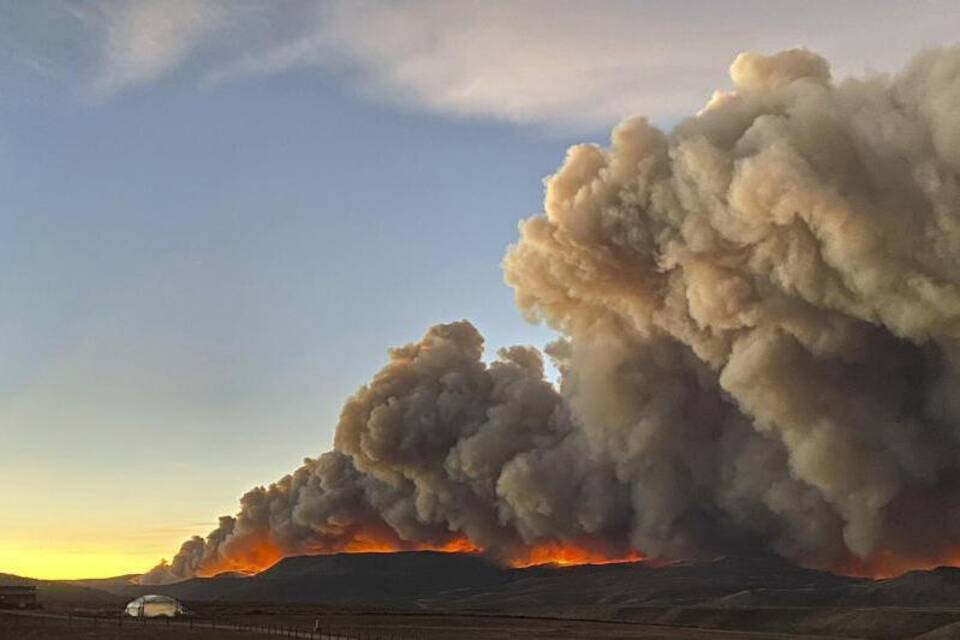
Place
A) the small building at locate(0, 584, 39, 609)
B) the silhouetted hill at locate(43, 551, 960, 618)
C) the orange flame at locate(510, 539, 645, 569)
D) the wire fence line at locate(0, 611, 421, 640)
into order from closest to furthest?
the wire fence line at locate(0, 611, 421, 640), the silhouetted hill at locate(43, 551, 960, 618), the small building at locate(0, 584, 39, 609), the orange flame at locate(510, 539, 645, 569)

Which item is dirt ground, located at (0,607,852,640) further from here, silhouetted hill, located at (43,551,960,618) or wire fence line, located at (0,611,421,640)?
silhouetted hill, located at (43,551,960,618)

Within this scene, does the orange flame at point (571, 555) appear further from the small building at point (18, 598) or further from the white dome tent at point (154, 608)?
the small building at point (18, 598)

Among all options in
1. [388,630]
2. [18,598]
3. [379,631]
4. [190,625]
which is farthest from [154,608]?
[379,631]

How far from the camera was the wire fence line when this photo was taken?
252 feet

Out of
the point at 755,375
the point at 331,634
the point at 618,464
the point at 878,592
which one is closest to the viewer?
the point at 331,634

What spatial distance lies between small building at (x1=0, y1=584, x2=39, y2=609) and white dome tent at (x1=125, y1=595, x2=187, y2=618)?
1783cm

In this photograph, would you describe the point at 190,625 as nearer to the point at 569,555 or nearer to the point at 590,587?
the point at 590,587

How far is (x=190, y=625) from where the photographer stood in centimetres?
9062

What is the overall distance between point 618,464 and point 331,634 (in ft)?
278

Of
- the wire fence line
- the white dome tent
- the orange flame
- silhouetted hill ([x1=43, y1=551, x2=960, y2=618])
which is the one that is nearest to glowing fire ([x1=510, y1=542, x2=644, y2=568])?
the orange flame

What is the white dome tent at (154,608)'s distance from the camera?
109 metres

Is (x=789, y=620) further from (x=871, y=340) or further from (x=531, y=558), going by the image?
(x=531, y=558)

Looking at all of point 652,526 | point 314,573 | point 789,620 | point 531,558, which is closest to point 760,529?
point 652,526

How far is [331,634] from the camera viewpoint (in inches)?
3086
